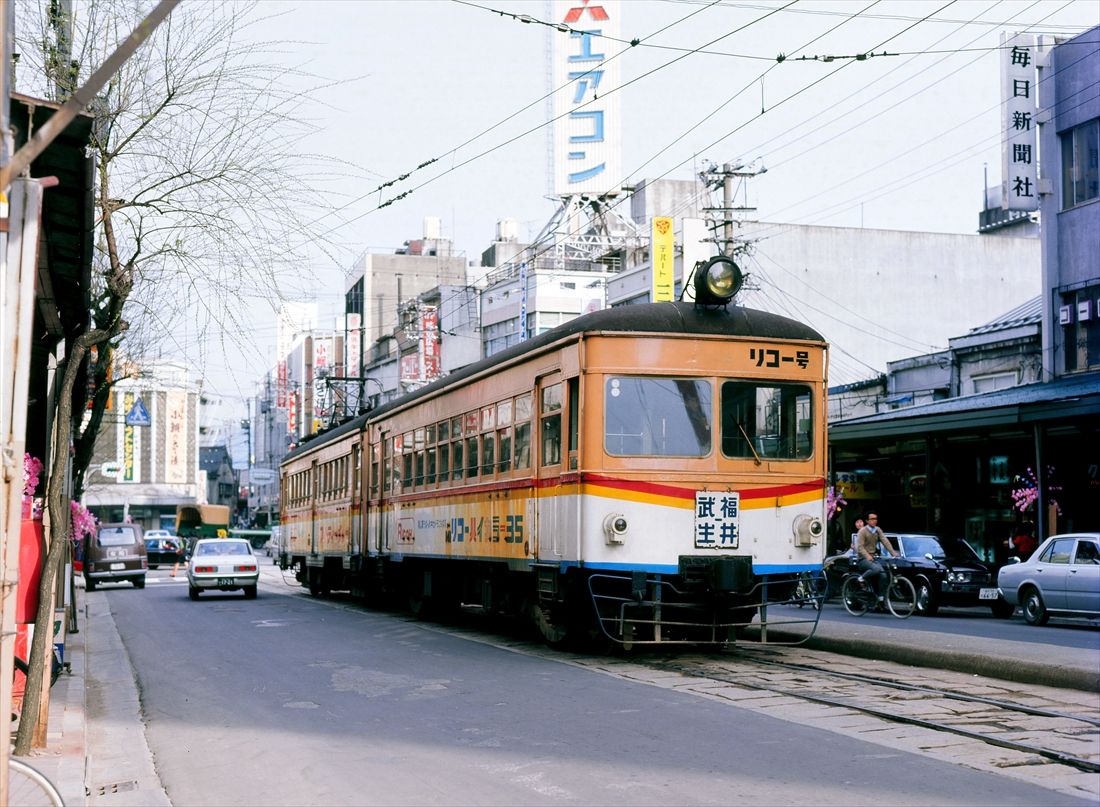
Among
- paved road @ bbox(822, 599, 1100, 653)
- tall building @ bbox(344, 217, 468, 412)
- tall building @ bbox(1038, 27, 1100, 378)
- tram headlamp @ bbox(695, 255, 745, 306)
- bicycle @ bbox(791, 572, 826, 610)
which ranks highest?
tall building @ bbox(344, 217, 468, 412)

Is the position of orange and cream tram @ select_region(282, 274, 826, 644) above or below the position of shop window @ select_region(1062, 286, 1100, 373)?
below

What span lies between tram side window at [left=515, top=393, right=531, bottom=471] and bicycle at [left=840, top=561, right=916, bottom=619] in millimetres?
9135

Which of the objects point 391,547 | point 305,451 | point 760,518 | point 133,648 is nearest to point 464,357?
point 305,451

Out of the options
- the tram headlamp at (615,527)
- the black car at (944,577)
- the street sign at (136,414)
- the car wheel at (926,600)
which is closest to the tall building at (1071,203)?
the black car at (944,577)

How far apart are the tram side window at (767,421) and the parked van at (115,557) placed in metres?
27.3

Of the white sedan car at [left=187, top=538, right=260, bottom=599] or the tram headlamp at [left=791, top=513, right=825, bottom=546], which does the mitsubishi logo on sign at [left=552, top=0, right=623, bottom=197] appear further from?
the tram headlamp at [left=791, top=513, right=825, bottom=546]

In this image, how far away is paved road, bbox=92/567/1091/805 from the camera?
7.67 meters

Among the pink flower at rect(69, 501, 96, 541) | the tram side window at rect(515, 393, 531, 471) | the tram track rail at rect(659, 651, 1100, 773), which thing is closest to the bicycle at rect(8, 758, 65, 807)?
the tram track rail at rect(659, 651, 1100, 773)

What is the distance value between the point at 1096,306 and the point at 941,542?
7767 millimetres

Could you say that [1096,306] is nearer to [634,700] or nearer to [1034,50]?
[1034,50]

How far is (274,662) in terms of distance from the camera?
15398mm

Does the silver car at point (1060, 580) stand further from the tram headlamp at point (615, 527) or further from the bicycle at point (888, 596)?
the tram headlamp at point (615, 527)

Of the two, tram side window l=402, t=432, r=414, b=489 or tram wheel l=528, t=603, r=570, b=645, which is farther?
tram side window l=402, t=432, r=414, b=489

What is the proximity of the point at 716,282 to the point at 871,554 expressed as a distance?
10.1m
